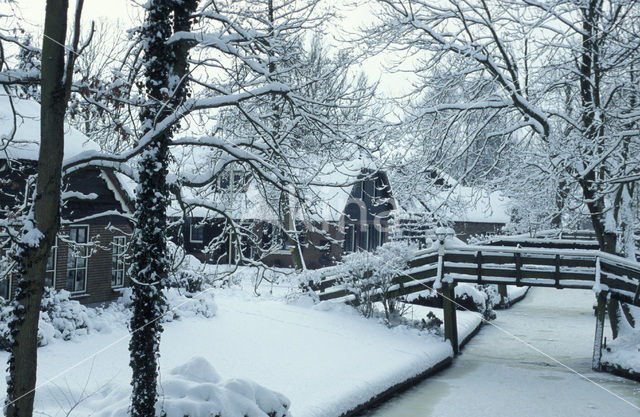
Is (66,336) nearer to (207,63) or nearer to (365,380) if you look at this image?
(365,380)

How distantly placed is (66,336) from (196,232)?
81.8 feet

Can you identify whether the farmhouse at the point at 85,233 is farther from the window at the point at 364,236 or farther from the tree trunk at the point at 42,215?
the window at the point at 364,236

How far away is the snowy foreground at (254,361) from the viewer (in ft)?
29.2

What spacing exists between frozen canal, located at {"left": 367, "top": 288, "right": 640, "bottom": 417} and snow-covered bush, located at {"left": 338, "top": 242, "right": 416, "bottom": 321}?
301cm

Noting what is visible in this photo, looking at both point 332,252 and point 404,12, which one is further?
point 332,252

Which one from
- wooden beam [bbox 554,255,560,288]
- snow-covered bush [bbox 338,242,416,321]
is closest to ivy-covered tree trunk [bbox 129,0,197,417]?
snow-covered bush [bbox 338,242,416,321]

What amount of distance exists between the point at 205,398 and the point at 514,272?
1258 centimetres

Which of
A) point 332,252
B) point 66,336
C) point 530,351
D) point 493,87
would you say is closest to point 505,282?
point 530,351

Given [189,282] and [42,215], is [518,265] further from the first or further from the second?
[42,215]

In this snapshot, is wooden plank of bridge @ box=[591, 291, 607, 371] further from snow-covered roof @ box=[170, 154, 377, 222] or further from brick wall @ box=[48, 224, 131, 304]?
brick wall @ box=[48, 224, 131, 304]

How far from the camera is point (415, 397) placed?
14203 millimetres

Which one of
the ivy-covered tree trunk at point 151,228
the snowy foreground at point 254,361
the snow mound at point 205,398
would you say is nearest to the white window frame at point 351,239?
the snowy foreground at point 254,361

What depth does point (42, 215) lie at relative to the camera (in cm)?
661

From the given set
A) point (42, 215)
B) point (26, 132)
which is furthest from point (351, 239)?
point (42, 215)
